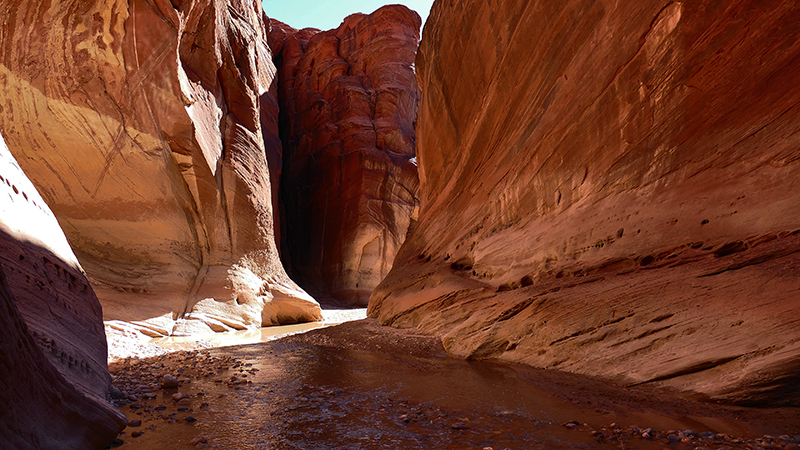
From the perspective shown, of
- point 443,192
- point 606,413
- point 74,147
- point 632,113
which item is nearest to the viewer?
point 606,413

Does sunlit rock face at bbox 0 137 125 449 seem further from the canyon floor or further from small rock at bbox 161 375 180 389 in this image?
small rock at bbox 161 375 180 389

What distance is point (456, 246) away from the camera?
368 inches

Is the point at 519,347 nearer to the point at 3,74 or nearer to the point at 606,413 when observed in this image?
the point at 606,413

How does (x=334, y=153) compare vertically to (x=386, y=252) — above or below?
above

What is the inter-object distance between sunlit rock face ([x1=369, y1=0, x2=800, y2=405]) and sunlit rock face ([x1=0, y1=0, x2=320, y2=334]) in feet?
20.1

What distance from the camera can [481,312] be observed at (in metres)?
6.31

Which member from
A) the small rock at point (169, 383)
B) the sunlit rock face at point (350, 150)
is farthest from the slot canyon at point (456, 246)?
the sunlit rock face at point (350, 150)

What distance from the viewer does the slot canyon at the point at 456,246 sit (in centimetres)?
261

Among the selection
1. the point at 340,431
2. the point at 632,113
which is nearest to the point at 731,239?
the point at 632,113

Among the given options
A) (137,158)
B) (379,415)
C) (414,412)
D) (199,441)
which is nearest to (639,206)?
(414,412)

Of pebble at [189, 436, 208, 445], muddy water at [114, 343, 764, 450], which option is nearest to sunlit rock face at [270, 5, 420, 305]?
muddy water at [114, 343, 764, 450]

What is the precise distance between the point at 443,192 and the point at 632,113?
6.46 meters

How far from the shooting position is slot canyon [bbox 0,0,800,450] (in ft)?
8.56

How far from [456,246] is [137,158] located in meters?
9.24
